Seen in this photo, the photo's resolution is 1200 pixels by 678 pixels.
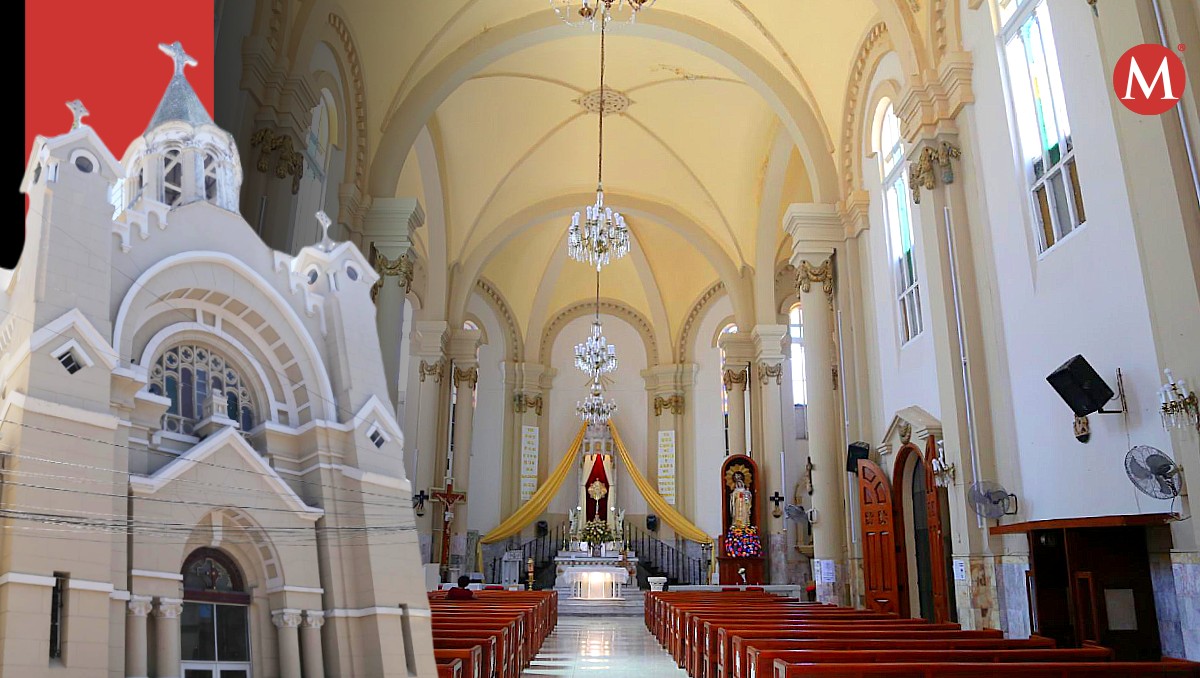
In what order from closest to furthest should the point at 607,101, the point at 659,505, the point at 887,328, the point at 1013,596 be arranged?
the point at 1013,596 < the point at 887,328 < the point at 607,101 < the point at 659,505

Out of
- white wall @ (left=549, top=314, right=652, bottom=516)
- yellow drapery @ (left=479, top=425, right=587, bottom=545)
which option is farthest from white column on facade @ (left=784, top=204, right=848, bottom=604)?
white wall @ (left=549, top=314, right=652, bottom=516)

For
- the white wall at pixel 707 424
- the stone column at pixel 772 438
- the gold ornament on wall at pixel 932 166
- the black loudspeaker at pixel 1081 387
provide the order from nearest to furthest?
the black loudspeaker at pixel 1081 387, the gold ornament on wall at pixel 932 166, the stone column at pixel 772 438, the white wall at pixel 707 424

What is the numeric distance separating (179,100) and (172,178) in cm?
32

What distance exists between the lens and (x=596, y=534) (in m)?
20.2

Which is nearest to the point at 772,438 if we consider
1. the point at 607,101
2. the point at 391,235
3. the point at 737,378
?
the point at 737,378

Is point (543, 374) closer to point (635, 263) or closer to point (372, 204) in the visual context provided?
point (635, 263)

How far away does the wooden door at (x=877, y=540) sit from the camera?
1115cm

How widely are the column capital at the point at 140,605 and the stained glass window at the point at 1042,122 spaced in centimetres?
761

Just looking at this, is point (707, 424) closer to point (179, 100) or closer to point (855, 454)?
point (855, 454)

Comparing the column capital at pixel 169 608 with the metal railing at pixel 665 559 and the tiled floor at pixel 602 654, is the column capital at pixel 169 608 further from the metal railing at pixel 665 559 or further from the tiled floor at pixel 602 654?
the metal railing at pixel 665 559

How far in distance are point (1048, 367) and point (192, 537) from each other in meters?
7.60

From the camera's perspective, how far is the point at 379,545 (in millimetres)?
2727

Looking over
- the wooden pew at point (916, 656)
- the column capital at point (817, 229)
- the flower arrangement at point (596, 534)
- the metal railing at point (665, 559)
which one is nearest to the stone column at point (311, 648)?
the wooden pew at point (916, 656)

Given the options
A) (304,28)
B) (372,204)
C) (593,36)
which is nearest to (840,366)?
(593,36)
